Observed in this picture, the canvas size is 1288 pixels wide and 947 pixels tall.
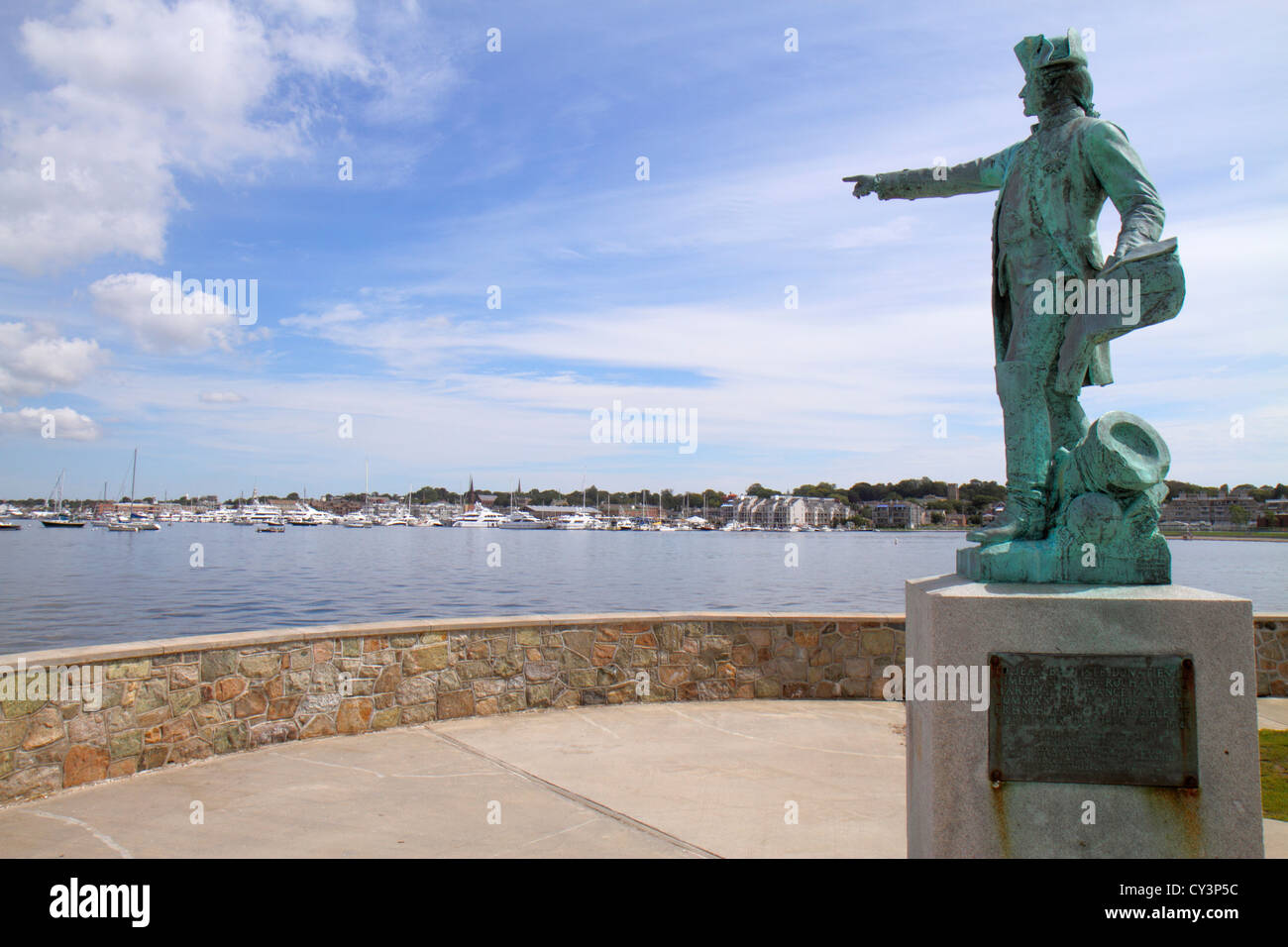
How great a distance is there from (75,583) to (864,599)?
36.0 metres

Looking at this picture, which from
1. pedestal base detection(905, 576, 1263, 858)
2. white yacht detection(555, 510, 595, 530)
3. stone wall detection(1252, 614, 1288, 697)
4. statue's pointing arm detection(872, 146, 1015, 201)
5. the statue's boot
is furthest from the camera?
white yacht detection(555, 510, 595, 530)

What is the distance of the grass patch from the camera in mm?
4867

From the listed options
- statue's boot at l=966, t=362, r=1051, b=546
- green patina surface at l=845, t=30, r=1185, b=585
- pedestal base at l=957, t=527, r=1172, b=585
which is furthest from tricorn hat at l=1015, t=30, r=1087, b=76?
pedestal base at l=957, t=527, r=1172, b=585

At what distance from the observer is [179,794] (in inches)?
197

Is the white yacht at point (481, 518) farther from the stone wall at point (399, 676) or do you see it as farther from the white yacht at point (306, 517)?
the stone wall at point (399, 676)

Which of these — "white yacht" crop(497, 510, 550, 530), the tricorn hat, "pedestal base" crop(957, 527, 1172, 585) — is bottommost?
"white yacht" crop(497, 510, 550, 530)

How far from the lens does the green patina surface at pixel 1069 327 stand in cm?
310

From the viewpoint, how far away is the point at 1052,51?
357 cm

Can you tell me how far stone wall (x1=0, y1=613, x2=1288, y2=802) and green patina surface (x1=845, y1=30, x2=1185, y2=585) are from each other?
15.1ft

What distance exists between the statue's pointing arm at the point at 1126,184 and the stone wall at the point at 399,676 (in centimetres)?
533

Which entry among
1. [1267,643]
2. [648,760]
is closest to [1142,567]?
[648,760]

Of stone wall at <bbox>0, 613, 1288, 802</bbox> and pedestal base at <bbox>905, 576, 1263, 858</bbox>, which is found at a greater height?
pedestal base at <bbox>905, 576, 1263, 858</bbox>

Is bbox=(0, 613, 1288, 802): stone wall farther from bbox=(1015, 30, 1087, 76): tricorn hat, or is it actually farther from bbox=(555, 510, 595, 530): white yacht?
bbox=(555, 510, 595, 530): white yacht

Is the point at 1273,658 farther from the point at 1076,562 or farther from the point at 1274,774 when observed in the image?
the point at 1076,562
